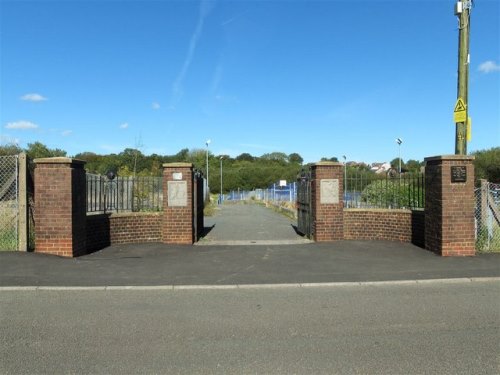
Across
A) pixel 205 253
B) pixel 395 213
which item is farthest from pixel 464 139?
pixel 205 253

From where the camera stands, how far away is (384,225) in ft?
41.4

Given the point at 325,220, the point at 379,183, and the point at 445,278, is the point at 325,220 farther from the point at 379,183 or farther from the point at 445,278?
the point at 445,278

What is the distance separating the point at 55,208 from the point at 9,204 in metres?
1.14

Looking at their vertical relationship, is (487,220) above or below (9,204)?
below

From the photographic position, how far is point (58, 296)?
23.1 ft

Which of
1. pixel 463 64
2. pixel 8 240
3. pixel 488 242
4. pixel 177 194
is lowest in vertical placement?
pixel 488 242

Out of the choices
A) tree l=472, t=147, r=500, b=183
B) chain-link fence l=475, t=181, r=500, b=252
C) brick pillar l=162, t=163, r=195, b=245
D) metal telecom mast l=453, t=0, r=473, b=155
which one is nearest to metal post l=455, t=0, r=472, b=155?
metal telecom mast l=453, t=0, r=473, b=155

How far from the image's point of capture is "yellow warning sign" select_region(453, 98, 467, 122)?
11.3 metres

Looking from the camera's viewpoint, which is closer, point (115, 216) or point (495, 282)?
point (495, 282)

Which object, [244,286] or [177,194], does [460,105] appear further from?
[177,194]

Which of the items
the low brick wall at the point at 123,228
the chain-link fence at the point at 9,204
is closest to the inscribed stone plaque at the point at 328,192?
the low brick wall at the point at 123,228

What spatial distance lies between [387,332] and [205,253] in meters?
6.21

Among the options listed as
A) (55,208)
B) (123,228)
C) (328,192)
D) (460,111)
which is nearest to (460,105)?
(460,111)

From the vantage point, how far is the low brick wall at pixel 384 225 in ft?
39.2
